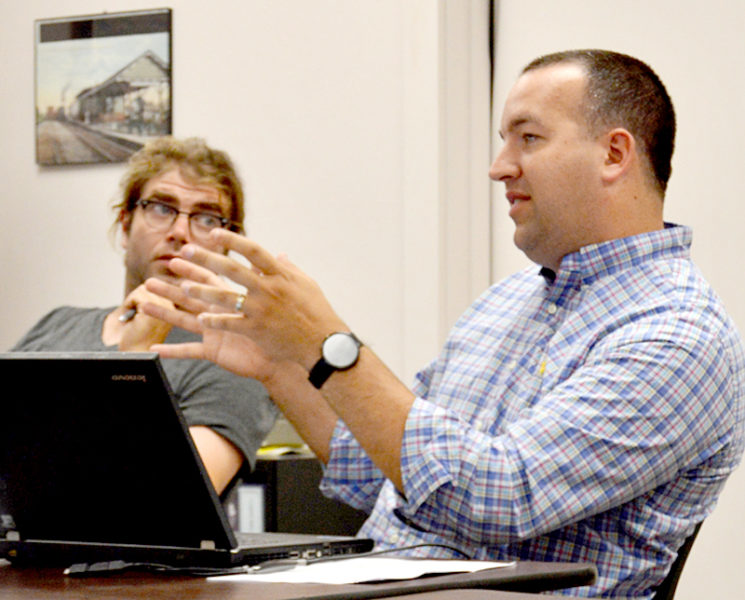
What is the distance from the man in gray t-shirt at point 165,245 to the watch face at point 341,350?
0.59 m

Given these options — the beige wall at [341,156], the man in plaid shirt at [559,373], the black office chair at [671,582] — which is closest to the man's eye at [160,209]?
the beige wall at [341,156]

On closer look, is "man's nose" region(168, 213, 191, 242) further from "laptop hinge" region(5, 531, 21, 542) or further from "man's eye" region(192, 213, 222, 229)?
"laptop hinge" region(5, 531, 21, 542)

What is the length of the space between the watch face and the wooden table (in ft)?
1.09

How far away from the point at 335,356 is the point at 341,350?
11 mm

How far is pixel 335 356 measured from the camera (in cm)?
128

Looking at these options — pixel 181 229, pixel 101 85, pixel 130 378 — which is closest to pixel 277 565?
pixel 130 378

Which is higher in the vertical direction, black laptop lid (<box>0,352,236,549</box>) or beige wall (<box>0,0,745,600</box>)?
beige wall (<box>0,0,745,600</box>)

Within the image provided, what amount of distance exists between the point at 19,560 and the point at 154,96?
1887 mm

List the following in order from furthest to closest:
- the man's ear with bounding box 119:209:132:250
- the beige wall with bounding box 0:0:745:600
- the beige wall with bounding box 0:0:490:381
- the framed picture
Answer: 1. the framed picture
2. the beige wall with bounding box 0:0:490:381
3. the beige wall with bounding box 0:0:745:600
4. the man's ear with bounding box 119:209:132:250

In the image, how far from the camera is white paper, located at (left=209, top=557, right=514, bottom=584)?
97cm

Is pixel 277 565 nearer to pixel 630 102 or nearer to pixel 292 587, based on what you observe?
pixel 292 587

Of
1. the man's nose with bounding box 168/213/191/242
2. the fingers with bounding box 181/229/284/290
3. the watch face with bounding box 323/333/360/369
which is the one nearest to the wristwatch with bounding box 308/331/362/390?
the watch face with bounding box 323/333/360/369

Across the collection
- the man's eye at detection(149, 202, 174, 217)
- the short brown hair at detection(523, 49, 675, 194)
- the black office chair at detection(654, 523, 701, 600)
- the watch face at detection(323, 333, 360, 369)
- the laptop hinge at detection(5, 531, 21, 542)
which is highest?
the short brown hair at detection(523, 49, 675, 194)

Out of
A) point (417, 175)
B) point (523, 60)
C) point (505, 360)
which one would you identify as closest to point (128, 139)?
point (417, 175)
